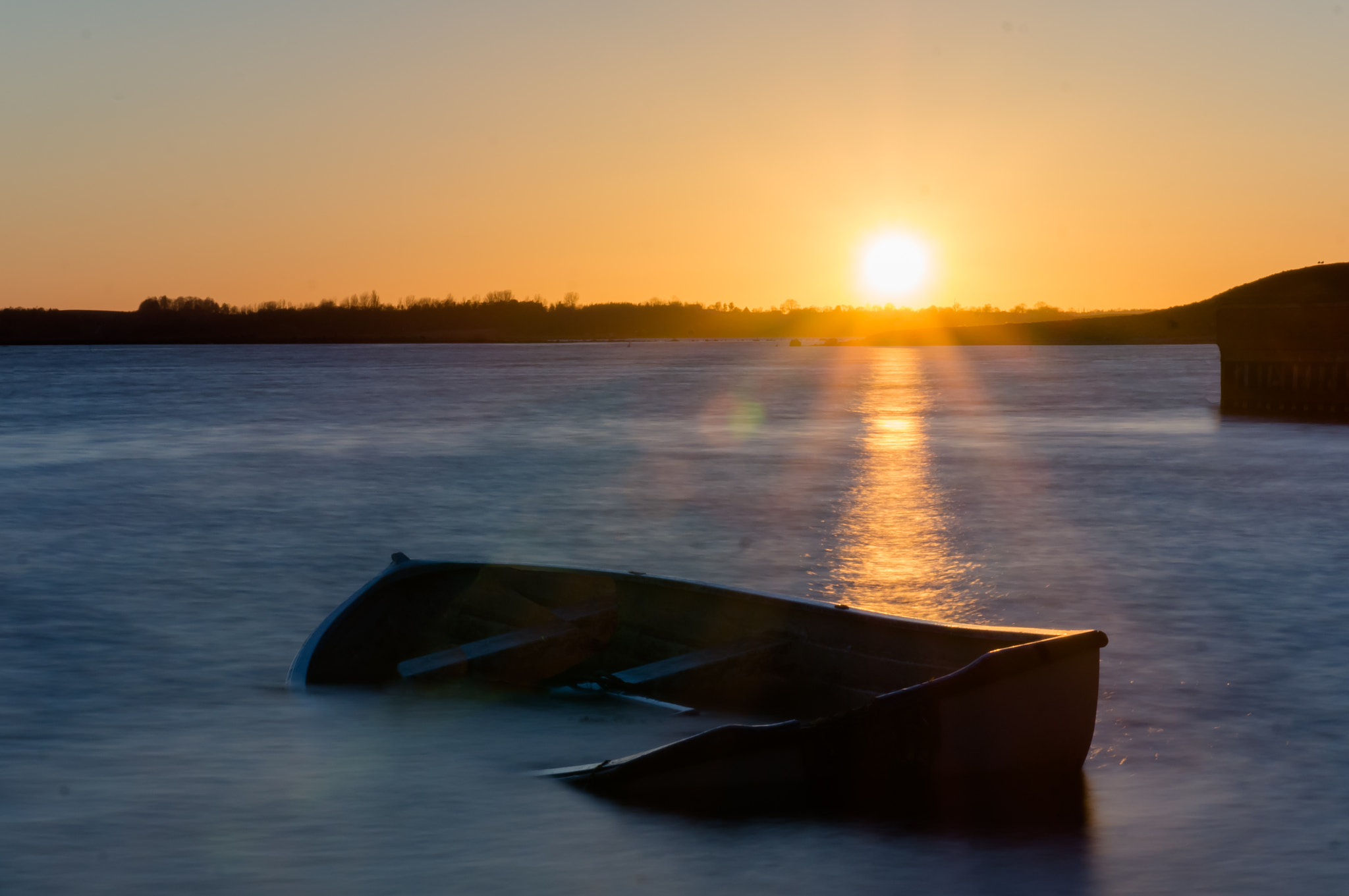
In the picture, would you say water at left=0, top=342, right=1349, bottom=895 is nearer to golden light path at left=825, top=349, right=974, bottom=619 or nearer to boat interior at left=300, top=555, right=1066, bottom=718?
golden light path at left=825, top=349, right=974, bottom=619

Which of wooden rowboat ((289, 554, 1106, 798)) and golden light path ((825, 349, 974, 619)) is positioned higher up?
wooden rowboat ((289, 554, 1106, 798))

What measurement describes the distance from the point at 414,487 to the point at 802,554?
46.7ft

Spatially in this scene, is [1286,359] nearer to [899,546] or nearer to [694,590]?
[899,546]

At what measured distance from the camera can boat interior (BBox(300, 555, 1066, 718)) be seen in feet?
32.6

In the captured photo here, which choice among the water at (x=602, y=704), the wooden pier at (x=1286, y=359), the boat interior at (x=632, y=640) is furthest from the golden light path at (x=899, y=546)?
the wooden pier at (x=1286, y=359)

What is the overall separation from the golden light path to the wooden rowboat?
18.8 ft

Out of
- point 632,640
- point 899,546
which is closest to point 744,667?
point 632,640

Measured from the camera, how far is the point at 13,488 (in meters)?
32.8

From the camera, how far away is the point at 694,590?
37.6ft

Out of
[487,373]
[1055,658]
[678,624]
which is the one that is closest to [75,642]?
[678,624]

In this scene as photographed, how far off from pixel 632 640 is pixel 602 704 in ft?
2.20

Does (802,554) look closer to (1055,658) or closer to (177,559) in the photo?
(177,559)

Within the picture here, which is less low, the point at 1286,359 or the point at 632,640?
the point at 1286,359

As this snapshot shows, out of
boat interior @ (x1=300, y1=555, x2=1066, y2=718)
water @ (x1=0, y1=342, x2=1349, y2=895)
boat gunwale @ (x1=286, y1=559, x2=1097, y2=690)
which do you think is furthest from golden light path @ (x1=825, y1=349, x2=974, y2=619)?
boat interior @ (x1=300, y1=555, x2=1066, y2=718)
